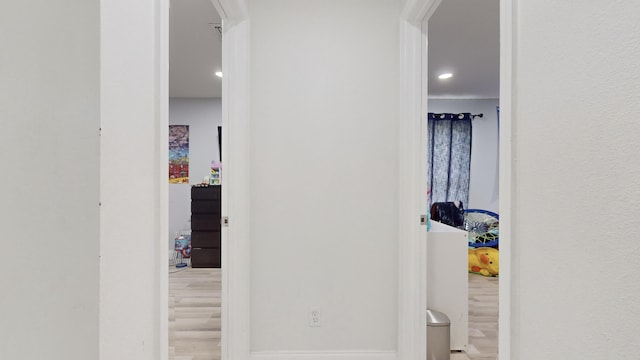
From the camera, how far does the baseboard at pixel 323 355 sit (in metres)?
2.22

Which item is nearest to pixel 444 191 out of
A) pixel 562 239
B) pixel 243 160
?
pixel 243 160

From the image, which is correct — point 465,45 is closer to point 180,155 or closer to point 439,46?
point 439,46

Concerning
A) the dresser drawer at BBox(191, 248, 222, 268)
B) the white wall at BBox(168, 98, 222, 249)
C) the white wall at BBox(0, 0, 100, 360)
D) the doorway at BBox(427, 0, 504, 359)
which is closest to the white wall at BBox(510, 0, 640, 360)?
the doorway at BBox(427, 0, 504, 359)

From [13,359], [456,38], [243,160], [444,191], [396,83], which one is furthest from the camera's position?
[444,191]

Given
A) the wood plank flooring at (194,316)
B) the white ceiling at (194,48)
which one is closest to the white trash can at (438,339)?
the wood plank flooring at (194,316)

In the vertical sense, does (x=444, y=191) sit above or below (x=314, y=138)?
below

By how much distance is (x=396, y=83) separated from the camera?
7.34 ft

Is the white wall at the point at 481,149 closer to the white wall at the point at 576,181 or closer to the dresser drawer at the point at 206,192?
the dresser drawer at the point at 206,192

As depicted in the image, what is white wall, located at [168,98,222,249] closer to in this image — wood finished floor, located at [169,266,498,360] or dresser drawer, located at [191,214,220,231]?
dresser drawer, located at [191,214,220,231]

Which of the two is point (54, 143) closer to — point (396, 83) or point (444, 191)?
point (396, 83)

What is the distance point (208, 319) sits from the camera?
121 inches

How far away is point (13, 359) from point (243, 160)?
5.89 feet

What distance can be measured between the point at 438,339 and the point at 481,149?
178 inches

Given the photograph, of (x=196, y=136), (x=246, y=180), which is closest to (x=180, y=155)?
(x=196, y=136)
